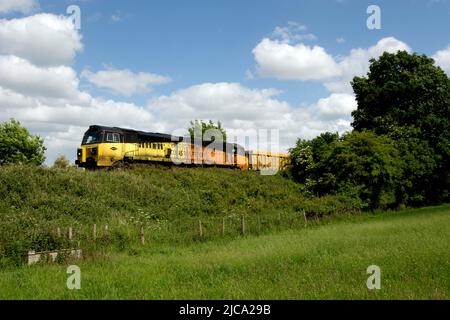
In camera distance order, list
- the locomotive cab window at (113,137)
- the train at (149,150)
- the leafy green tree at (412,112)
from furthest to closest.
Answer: the leafy green tree at (412,112) → the train at (149,150) → the locomotive cab window at (113,137)

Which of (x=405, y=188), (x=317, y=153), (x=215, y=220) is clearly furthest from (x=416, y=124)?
(x=215, y=220)

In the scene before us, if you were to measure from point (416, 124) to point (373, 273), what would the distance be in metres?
32.8

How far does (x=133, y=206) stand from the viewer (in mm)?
26781

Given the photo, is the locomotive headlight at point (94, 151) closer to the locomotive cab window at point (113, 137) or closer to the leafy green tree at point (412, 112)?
the locomotive cab window at point (113, 137)

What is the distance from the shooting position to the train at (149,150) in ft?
102

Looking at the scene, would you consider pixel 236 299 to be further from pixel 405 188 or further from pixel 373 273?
pixel 405 188

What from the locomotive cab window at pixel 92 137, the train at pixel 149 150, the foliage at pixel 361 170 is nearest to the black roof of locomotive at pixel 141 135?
the train at pixel 149 150

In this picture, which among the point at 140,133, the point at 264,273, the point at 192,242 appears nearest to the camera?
the point at 264,273

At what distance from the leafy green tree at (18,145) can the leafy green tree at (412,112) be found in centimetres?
3886

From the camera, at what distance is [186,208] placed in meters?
29.1

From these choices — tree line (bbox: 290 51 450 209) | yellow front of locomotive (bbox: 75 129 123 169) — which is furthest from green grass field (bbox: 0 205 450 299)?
tree line (bbox: 290 51 450 209)

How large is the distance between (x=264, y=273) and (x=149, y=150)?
23.8 metres

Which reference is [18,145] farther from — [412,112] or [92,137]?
[412,112]

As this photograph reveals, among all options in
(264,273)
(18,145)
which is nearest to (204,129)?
(18,145)
